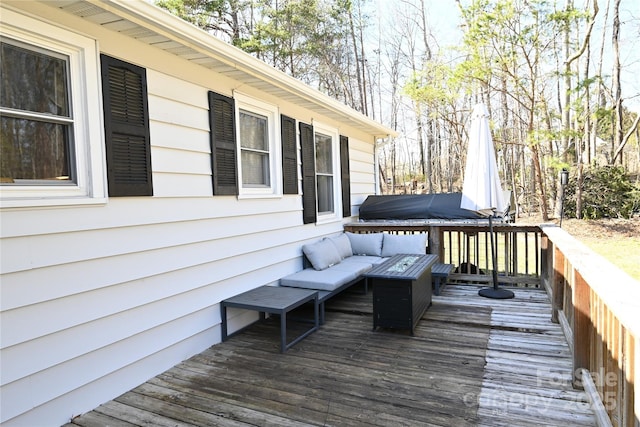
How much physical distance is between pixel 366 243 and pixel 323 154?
1.48 meters

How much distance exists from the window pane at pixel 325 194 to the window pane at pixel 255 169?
1473mm

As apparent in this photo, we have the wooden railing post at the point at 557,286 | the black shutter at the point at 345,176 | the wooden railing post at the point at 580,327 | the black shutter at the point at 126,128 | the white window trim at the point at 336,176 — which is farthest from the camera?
the black shutter at the point at 345,176

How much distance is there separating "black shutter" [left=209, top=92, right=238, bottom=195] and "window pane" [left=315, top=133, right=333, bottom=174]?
2.09 meters

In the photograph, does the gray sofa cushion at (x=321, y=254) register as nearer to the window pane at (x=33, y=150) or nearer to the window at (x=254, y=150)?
the window at (x=254, y=150)

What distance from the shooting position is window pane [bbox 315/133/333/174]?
5.83m

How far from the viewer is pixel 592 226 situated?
10602 millimetres

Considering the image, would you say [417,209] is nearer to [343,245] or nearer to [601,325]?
[343,245]

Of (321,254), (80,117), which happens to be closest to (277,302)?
(321,254)

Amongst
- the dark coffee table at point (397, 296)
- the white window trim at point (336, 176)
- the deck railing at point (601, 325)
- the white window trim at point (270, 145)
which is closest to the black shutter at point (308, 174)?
the white window trim at point (270, 145)

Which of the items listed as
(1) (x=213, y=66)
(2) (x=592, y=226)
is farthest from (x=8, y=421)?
(2) (x=592, y=226)

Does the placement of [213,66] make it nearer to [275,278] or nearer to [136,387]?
[275,278]

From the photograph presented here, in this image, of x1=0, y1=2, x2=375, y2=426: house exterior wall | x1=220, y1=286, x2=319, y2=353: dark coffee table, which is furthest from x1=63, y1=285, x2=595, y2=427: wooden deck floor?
x1=0, y1=2, x2=375, y2=426: house exterior wall

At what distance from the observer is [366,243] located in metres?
5.80

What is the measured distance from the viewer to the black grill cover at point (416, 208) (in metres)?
5.94
